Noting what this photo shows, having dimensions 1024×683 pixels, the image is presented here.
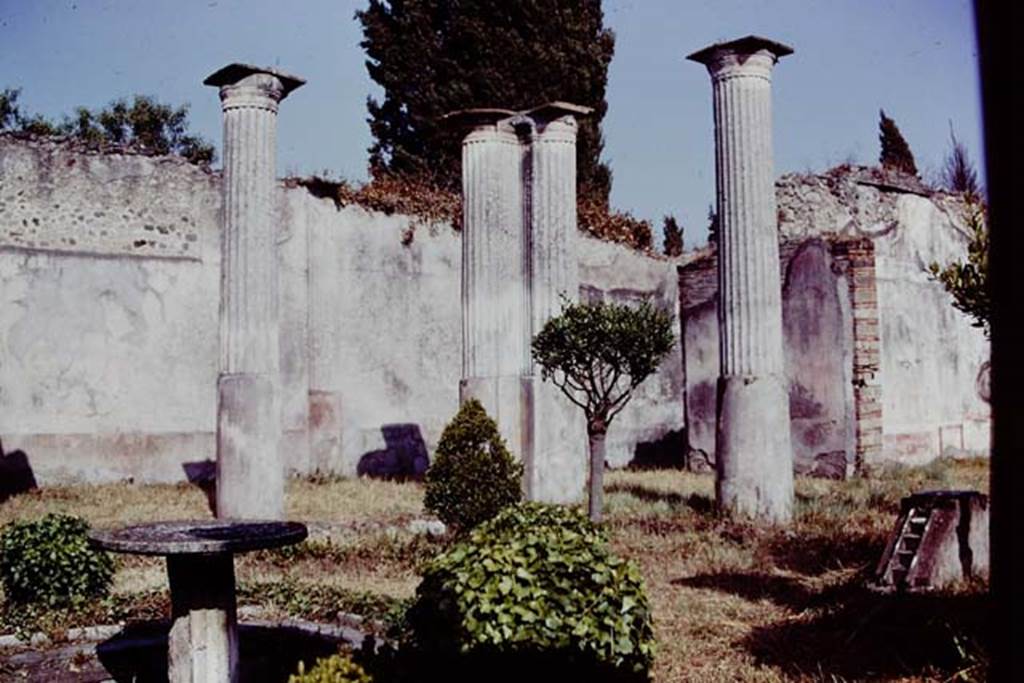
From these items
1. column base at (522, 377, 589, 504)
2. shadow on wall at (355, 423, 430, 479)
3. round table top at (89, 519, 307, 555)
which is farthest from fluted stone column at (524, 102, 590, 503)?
round table top at (89, 519, 307, 555)

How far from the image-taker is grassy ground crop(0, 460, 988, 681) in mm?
6246

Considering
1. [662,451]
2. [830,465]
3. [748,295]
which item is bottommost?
[830,465]

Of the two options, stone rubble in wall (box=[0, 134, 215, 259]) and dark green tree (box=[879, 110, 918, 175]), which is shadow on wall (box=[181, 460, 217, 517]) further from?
dark green tree (box=[879, 110, 918, 175])

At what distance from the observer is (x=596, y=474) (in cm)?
1098

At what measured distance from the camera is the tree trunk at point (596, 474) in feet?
36.0

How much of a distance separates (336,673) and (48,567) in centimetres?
432

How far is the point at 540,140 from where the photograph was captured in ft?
44.9

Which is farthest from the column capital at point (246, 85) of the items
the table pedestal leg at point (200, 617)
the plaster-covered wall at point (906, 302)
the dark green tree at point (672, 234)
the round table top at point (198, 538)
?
the dark green tree at point (672, 234)

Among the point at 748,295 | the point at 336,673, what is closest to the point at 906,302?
the point at 748,295

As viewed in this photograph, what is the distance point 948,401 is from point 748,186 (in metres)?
9.01

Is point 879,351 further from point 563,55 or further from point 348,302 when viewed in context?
point 563,55

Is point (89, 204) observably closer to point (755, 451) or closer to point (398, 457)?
point (398, 457)

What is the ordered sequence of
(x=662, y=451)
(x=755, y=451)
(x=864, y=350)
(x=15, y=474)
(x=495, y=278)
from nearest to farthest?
(x=755, y=451), (x=495, y=278), (x=15, y=474), (x=864, y=350), (x=662, y=451)

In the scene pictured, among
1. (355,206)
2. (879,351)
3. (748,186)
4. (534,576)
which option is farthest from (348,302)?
(534,576)
